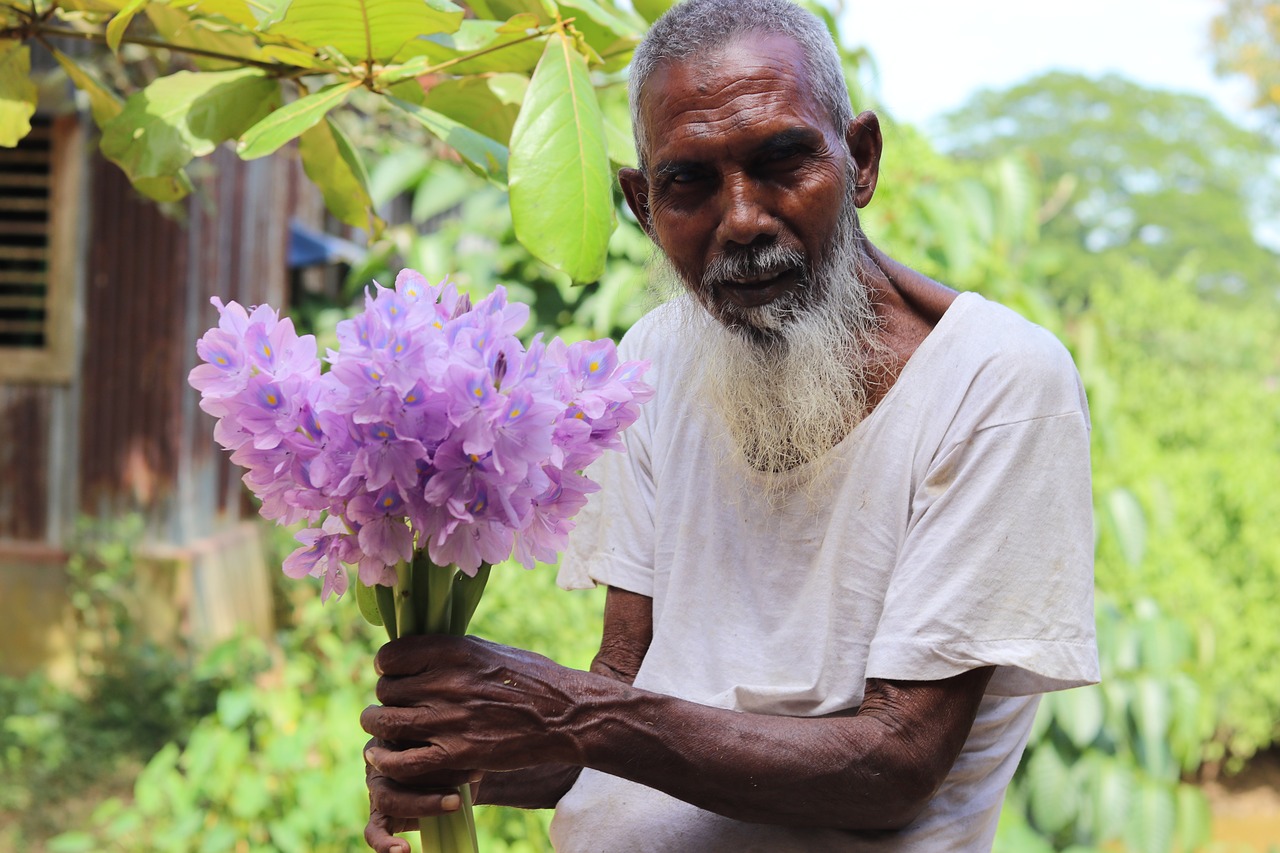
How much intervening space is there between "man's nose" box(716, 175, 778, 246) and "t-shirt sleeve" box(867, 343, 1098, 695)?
390 millimetres

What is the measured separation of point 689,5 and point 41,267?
7229 millimetres

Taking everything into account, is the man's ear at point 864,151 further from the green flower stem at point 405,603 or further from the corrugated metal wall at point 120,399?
the corrugated metal wall at point 120,399

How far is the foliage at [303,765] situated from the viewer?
132 inches

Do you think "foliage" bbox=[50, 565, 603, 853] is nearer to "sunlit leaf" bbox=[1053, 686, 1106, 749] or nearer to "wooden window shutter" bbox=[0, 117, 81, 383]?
"sunlit leaf" bbox=[1053, 686, 1106, 749]

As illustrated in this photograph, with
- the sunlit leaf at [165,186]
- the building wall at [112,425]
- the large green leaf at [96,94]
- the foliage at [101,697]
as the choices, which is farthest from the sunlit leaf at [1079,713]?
the building wall at [112,425]

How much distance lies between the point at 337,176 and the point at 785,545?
969 mm

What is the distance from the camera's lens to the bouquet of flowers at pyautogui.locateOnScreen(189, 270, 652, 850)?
122 cm

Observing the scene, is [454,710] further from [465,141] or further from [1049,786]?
[1049,786]

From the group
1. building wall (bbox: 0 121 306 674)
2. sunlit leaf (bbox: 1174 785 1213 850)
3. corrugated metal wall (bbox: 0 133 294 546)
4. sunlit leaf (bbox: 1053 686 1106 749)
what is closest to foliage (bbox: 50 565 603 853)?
sunlit leaf (bbox: 1053 686 1106 749)

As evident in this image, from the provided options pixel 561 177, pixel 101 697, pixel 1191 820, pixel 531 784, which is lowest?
pixel 101 697

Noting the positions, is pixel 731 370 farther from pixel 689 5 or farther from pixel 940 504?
pixel 689 5

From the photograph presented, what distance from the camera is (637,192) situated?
1960 mm

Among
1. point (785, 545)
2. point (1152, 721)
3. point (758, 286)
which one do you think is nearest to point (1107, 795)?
point (1152, 721)

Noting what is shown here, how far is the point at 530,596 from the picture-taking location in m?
4.02
